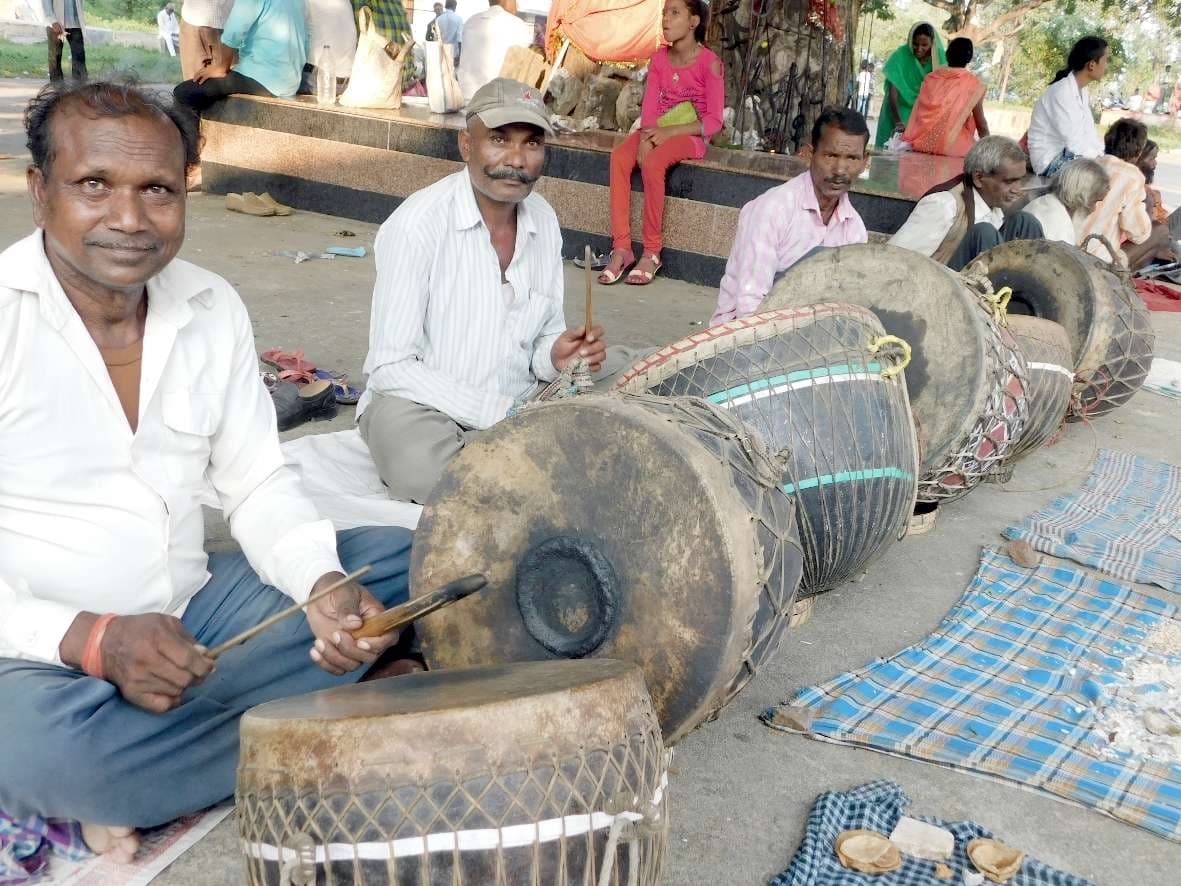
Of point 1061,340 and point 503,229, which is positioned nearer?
point 503,229

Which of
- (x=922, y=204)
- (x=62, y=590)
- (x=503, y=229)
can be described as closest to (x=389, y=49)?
(x=922, y=204)

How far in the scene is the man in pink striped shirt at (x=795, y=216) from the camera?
4.23m

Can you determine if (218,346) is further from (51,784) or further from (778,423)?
(778,423)

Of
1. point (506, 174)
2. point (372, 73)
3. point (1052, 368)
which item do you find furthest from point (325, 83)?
point (1052, 368)

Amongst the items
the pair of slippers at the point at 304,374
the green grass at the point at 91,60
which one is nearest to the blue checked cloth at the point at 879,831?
the pair of slippers at the point at 304,374

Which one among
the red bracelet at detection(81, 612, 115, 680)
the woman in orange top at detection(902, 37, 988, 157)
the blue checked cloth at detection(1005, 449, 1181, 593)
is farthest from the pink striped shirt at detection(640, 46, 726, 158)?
the red bracelet at detection(81, 612, 115, 680)

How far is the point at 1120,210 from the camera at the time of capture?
7.34 meters

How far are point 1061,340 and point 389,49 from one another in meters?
6.05

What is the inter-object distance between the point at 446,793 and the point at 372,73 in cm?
784

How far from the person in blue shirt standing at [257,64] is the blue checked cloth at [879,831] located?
305 inches

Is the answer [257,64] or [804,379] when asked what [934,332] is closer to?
[804,379]

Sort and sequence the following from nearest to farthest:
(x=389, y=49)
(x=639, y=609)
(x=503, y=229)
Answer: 1. (x=639, y=609)
2. (x=503, y=229)
3. (x=389, y=49)

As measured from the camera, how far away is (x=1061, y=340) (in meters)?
4.38

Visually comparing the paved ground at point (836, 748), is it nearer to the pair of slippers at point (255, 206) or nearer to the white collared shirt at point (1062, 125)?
the pair of slippers at point (255, 206)
